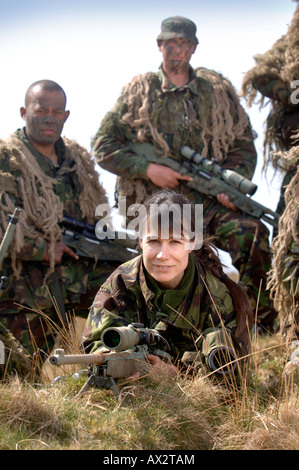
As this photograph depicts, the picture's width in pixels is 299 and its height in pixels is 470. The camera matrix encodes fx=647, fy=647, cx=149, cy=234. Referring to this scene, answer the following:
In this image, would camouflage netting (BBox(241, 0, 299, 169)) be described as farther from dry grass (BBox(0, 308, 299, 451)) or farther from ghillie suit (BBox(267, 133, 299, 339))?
dry grass (BBox(0, 308, 299, 451))

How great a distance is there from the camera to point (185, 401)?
3.15 meters

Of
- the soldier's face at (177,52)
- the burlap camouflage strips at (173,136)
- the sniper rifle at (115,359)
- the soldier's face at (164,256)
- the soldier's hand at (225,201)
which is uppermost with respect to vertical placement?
the soldier's face at (177,52)

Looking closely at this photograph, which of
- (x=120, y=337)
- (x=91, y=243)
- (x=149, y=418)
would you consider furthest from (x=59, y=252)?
(x=149, y=418)

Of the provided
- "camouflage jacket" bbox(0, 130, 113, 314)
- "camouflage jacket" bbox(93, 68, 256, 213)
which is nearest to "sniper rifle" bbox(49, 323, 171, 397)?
"camouflage jacket" bbox(0, 130, 113, 314)

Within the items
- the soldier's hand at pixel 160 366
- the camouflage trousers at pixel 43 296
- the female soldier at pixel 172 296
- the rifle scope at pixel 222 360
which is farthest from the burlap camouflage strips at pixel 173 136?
the soldier's hand at pixel 160 366

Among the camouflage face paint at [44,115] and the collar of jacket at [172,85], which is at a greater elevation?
the collar of jacket at [172,85]

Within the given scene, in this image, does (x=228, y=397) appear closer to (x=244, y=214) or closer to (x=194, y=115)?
(x=244, y=214)

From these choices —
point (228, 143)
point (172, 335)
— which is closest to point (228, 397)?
point (172, 335)

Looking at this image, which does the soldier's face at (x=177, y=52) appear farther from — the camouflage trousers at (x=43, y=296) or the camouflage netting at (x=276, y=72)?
the camouflage trousers at (x=43, y=296)

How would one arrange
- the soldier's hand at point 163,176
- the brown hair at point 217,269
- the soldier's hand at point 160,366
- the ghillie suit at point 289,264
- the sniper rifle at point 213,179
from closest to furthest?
the soldier's hand at point 160,366, the brown hair at point 217,269, the ghillie suit at point 289,264, the sniper rifle at point 213,179, the soldier's hand at point 163,176

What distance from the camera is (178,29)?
6.17 meters

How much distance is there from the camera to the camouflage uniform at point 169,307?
3.73 m

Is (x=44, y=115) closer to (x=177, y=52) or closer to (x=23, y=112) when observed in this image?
(x=23, y=112)

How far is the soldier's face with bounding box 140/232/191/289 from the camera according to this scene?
3678 millimetres
